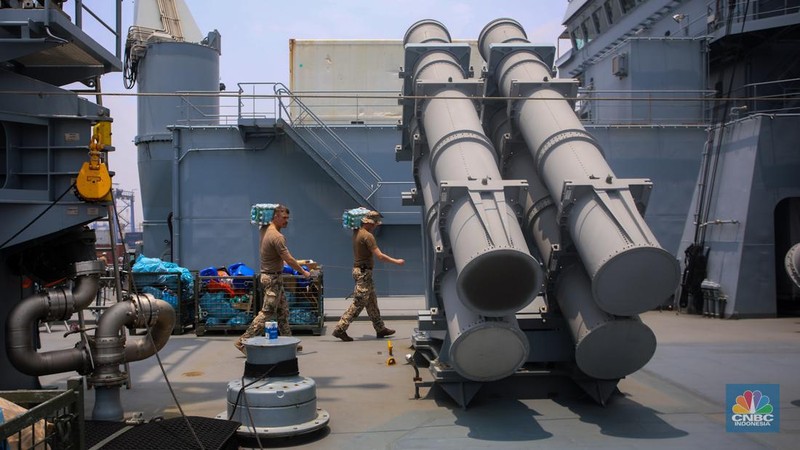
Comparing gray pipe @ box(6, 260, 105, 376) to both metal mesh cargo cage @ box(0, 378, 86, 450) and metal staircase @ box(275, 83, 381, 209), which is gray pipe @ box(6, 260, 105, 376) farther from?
metal staircase @ box(275, 83, 381, 209)

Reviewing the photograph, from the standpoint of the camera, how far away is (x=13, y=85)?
6.68 meters

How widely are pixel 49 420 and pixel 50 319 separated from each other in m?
2.72

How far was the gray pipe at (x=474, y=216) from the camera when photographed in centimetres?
604

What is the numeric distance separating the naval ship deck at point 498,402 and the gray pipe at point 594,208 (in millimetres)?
1207

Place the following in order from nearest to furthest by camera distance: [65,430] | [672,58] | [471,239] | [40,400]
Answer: [65,430] < [40,400] < [471,239] < [672,58]

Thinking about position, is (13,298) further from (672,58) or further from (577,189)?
(672,58)

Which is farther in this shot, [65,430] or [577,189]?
[577,189]

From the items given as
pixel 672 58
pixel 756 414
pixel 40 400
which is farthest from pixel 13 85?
pixel 672 58

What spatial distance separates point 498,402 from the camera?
23.9 feet

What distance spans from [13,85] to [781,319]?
13525 millimetres

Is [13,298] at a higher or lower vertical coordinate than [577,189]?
lower

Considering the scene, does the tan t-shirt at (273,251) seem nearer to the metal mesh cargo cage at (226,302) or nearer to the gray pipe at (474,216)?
the metal mesh cargo cage at (226,302)

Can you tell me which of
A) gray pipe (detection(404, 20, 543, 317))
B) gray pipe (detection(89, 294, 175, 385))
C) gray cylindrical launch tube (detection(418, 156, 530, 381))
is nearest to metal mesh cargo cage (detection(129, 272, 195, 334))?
gray pipe (detection(89, 294, 175, 385))

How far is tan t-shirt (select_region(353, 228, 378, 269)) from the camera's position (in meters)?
11.3
